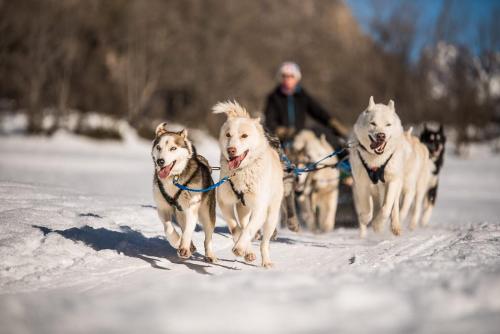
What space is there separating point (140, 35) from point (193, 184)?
75.1 ft

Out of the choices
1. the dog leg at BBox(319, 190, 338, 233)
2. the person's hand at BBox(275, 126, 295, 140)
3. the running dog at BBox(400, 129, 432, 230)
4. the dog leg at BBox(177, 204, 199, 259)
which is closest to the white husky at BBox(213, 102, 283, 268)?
the dog leg at BBox(177, 204, 199, 259)

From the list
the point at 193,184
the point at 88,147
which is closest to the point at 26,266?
the point at 193,184

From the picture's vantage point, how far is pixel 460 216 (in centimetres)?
923

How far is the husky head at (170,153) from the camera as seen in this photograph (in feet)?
13.1

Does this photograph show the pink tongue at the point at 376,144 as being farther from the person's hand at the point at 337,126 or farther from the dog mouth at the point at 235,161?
the person's hand at the point at 337,126

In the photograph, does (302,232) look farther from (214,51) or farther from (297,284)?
(214,51)

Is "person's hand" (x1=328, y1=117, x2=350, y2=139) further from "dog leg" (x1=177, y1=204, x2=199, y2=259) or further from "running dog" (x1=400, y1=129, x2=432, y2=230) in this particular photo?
"dog leg" (x1=177, y1=204, x2=199, y2=259)

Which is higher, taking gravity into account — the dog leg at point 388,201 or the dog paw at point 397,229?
the dog leg at point 388,201

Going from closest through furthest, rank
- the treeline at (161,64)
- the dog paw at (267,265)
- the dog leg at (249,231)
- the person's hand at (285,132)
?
the dog leg at (249,231) < the dog paw at (267,265) < the person's hand at (285,132) < the treeline at (161,64)

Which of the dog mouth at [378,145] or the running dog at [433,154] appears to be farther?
the running dog at [433,154]

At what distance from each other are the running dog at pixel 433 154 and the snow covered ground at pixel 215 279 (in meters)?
1.50

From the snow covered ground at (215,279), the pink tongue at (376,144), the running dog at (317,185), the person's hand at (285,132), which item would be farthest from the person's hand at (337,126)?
the pink tongue at (376,144)

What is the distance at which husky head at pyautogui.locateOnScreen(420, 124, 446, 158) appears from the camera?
700 centimetres

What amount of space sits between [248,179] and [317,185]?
9.75ft
